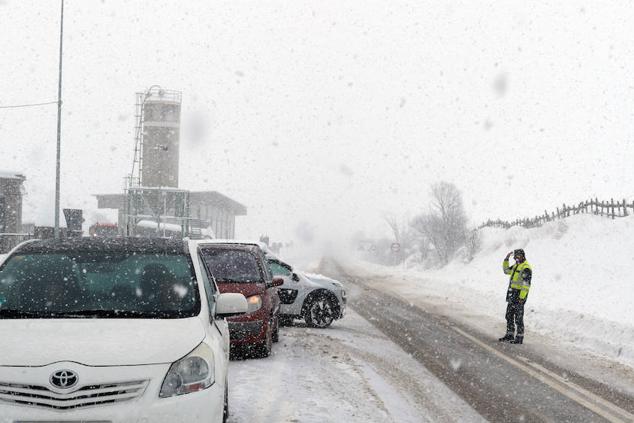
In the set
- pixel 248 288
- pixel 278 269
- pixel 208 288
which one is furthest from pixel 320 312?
pixel 208 288

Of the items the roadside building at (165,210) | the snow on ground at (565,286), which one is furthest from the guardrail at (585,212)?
the roadside building at (165,210)

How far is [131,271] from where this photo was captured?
5.73 metres

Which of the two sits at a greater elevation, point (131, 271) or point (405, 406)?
point (131, 271)

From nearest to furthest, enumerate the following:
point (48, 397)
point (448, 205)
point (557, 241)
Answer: point (48, 397) → point (557, 241) → point (448, 205)

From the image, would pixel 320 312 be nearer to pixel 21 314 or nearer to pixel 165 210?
pixel 21 314

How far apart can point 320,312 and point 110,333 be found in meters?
10.1

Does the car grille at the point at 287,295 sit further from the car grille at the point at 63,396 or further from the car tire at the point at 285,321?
the car grille at the point at 63,396

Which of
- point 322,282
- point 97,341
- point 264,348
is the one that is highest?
point 97,341

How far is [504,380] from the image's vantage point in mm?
9211

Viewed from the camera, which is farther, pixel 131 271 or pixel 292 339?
pixel 292 339

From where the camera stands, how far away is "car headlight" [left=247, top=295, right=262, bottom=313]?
9852mm

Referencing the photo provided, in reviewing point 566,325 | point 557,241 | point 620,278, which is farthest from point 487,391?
point 557,241

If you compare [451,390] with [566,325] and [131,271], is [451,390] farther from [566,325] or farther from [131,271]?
[566,325]

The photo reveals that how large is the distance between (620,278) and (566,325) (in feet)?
49.1
